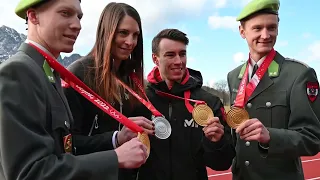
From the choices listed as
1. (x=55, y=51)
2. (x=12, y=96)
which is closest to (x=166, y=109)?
(x=55, y=51)

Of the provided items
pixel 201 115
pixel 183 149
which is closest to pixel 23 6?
pixel 201 115

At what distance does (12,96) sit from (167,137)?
1.42m

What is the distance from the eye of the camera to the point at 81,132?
101 inches

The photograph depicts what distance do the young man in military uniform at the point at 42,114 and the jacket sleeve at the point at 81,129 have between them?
40 cm

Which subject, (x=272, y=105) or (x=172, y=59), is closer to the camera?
(x=272, y=105)

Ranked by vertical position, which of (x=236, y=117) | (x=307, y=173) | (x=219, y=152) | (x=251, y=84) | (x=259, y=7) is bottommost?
(x=307, y=173)

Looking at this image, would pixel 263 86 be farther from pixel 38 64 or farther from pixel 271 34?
pixel 38 64

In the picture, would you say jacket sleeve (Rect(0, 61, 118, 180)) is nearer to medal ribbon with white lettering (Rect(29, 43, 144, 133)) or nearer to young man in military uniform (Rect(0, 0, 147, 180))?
young man in military uniform (Rect(0, 0, 147, 180))

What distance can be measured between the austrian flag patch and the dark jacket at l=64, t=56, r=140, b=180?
4.57 ft

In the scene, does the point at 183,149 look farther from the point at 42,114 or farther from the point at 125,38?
the point at 42,114

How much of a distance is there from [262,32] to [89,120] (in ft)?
5.11

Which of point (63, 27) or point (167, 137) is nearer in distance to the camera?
point (63, 27)

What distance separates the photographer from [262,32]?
9.63 ft

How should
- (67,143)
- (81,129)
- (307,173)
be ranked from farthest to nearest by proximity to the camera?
(307,173), (81,129), (67,143)
